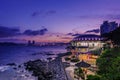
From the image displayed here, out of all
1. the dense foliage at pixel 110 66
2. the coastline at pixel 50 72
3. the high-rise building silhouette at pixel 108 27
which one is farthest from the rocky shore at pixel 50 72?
the high-rise building silhouette at pixel 108 27

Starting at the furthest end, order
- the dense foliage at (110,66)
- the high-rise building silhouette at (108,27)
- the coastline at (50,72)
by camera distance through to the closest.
A: the high-rise building silhouette at (108,27), the coastline at (50,72), the dense foliage at (110,66)

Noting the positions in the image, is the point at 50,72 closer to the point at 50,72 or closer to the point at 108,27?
the point at 50,72

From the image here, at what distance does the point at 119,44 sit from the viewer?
38.7m

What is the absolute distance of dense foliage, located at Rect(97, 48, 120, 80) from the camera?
23.5 meters

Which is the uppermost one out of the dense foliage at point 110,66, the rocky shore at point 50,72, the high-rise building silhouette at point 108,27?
the high-rise building silhouette at point 108,27

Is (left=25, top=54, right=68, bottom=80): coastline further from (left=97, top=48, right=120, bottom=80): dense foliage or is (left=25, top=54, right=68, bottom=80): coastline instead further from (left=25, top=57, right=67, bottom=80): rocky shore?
(left=97, top=48, right=120, bottom=80): dense foliage

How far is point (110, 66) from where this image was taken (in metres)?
28.5

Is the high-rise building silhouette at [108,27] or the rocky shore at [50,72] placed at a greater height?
the high-rise building silhouette at [108,27]

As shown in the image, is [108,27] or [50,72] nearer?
[50,72]

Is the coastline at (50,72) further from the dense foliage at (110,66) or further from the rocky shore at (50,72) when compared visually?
the dense foliage at (110,66)

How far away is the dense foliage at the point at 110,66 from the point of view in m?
23.5

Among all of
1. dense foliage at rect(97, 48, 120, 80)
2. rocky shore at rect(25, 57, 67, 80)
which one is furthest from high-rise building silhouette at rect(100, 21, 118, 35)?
dense foliage at rect(97, 48, 120, 80)

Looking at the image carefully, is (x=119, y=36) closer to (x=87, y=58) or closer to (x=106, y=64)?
(x=106, y=64)

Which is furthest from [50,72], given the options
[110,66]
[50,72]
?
[110,66]
